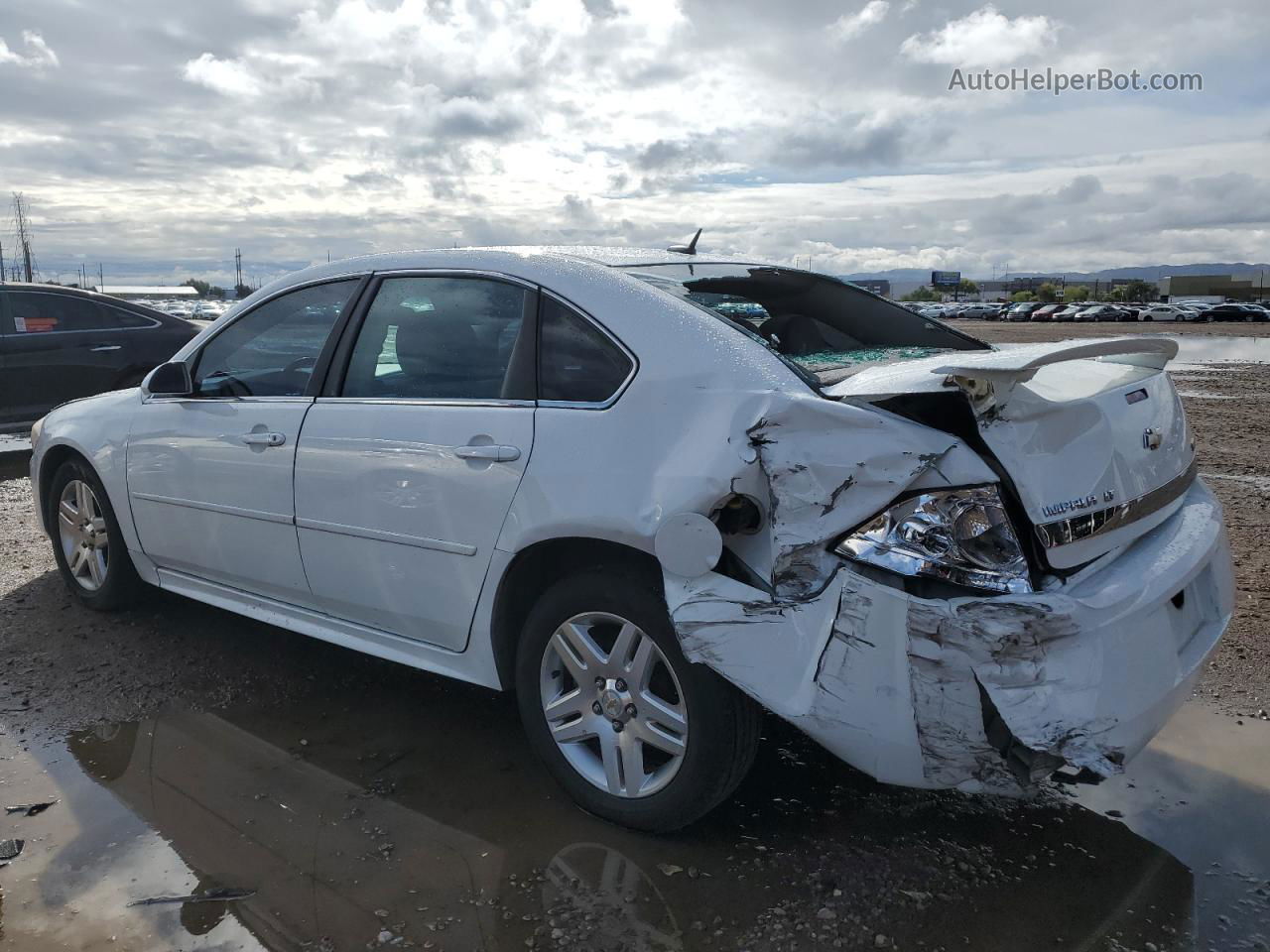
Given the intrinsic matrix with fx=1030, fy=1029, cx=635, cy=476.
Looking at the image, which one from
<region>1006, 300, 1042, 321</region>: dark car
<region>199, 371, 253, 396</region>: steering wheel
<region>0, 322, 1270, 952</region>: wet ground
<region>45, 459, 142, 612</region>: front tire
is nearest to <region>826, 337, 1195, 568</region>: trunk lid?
<region>0, 322, 1270, 952</region>: wet ground

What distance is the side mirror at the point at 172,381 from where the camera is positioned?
4164mm

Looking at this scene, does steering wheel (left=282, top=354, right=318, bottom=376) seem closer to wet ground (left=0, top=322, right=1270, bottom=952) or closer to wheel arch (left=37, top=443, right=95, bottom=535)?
wet ground (left=0, top=322, right=1270, bottom=952)

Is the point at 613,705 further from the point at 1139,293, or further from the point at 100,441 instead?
the point at 1139,293

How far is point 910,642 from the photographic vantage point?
2.34m

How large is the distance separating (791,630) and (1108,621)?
0.72m

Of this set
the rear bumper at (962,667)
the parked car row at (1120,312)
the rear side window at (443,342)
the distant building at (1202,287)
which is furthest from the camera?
the distant building at (1202,287)

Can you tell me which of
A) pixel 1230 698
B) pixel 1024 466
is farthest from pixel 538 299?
pixel 1230 698

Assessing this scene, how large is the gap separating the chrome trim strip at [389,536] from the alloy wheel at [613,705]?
41 cm

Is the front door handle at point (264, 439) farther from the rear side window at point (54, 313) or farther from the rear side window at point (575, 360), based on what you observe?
the rear side window at point (54, 313)

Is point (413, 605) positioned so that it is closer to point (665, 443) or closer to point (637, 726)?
point (637, 726)

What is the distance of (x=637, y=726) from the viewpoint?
2.85 metres

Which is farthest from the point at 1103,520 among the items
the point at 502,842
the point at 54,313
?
the point at 54,313

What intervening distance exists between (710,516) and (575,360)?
74 centimetres

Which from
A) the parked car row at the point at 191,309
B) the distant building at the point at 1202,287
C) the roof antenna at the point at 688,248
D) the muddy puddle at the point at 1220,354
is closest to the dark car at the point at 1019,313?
the distant building at the point at 1202,287
